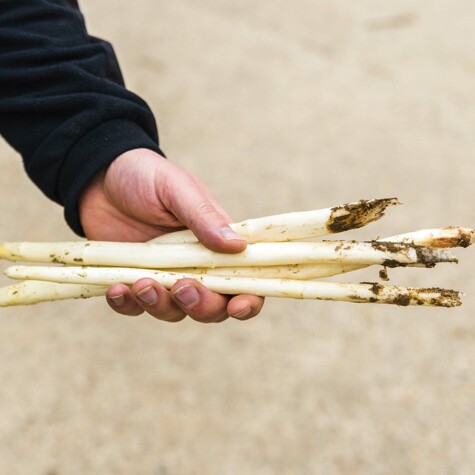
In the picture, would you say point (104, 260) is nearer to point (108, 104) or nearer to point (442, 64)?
point (108, 104)

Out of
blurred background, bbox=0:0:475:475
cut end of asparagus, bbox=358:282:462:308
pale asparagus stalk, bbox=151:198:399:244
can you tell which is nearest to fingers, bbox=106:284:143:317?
pale asparagus stalk, bbox=151:198:399:244

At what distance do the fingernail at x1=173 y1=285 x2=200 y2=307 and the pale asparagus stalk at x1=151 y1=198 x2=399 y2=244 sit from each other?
0.11m

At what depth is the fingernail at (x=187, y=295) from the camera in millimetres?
1082

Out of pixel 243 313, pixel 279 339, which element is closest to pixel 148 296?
pixel 243 313

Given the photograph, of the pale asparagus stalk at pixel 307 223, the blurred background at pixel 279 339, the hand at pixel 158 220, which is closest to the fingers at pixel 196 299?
the hand at pixel 158 220

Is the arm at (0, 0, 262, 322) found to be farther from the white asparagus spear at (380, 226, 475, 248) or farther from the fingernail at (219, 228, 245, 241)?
the white asparagus spear at (380, 226, 475, 248)

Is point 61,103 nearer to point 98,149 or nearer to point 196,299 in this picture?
point 98,149

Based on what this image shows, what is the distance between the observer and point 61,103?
1.24m

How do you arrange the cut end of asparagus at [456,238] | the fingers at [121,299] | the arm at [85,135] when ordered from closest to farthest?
1. the cut end of asparagus at [456,238]
2. the fingers at [121,299]
3. the arm at [85,135]

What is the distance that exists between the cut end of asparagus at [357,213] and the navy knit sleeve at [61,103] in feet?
1.36

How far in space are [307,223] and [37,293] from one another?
1.66 ft

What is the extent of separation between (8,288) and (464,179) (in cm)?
179

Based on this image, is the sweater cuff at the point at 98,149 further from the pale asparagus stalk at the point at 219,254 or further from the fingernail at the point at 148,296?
the fingernail at the point at 148,296

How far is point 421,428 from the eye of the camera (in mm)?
1686
